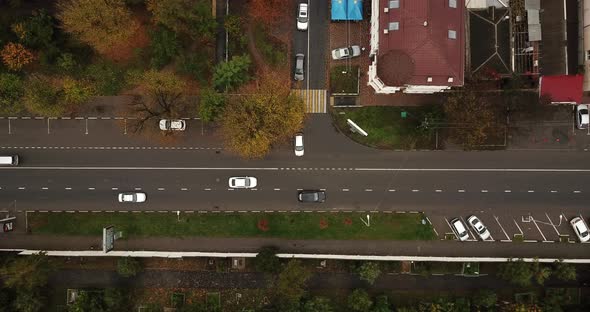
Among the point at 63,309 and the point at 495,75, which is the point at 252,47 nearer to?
the point at 495,75

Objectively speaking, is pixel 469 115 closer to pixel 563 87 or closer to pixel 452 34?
pixel 452 34

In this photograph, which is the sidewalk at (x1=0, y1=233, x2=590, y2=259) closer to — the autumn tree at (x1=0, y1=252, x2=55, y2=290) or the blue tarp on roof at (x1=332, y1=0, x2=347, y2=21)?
the autumn tree at (x1=0, y1=252, x2=55, y2=290)

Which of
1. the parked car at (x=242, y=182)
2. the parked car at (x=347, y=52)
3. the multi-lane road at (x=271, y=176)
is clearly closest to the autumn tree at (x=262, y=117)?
the parked car at (x=242, y=182)

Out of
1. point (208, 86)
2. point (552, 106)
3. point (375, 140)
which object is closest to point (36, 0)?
point (208, 86)

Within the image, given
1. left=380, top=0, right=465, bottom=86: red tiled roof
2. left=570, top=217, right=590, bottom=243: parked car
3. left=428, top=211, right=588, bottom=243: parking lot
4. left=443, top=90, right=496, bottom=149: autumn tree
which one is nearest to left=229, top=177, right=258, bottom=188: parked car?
left=380, top=0, right=465, bottom=86: red tiled roof

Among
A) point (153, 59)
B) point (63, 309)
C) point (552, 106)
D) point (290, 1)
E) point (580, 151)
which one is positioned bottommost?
point (63, 309)

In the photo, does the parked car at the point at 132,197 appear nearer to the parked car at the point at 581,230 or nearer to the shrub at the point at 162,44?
the shrub at the point at 162,44
